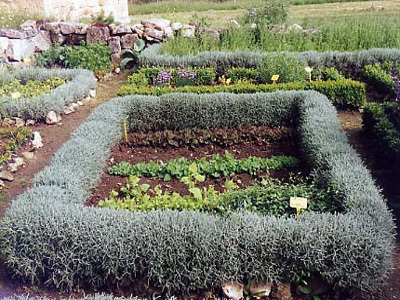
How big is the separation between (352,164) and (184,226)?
181cm

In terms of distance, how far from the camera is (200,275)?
3127 millimetres

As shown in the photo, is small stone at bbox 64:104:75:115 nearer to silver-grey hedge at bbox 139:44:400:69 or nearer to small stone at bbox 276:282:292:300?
silver-grey hedge at bbox 139:44:400:69

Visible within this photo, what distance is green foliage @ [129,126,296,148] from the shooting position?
18.3ft

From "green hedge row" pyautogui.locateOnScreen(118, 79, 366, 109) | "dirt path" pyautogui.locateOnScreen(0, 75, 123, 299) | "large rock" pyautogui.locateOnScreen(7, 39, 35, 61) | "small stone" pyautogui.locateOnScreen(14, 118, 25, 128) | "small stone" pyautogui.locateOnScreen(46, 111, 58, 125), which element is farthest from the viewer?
"large rock" pyautogui.locateOnScreen(7, 39, 35, 61)

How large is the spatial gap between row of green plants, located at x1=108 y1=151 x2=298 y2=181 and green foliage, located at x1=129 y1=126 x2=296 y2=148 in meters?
0.49

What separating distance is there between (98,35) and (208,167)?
5.80 metres

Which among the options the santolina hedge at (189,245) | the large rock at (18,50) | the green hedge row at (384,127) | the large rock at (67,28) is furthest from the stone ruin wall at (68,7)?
the santolina hedge at (189,245)

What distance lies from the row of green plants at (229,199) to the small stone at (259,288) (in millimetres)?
586

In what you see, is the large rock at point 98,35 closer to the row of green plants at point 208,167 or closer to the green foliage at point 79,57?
the green foliage at point 79,57

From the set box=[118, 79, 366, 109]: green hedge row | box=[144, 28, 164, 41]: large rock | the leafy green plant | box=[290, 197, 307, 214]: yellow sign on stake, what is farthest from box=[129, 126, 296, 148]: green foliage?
box=[144, 28, 164, 41]: large rock

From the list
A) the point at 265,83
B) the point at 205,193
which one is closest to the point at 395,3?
the point at 265,83

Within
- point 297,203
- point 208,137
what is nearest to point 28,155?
point 208,137

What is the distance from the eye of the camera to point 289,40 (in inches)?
356

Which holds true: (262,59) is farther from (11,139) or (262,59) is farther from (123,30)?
(11,139)
